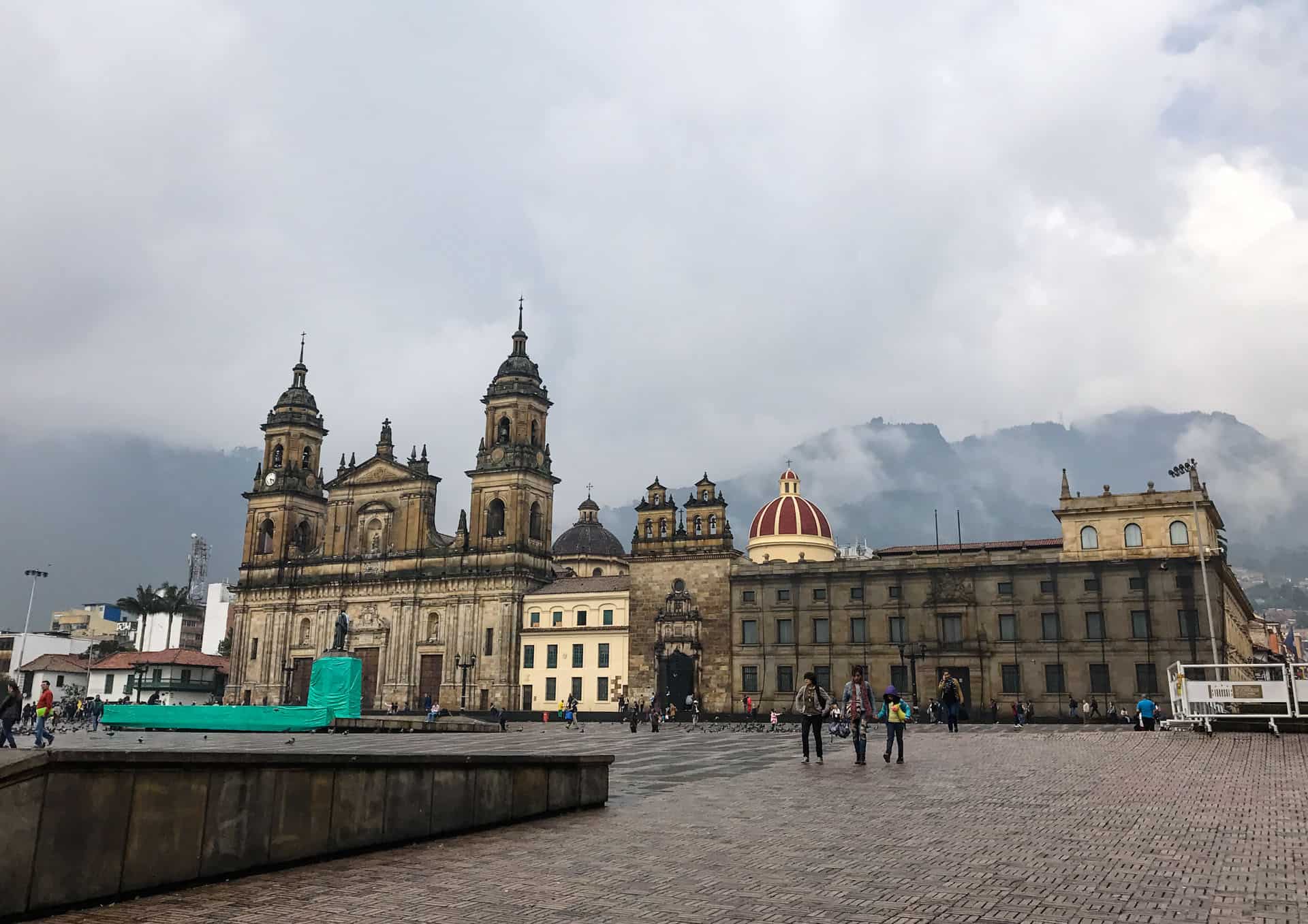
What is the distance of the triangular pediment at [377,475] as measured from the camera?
7981cm

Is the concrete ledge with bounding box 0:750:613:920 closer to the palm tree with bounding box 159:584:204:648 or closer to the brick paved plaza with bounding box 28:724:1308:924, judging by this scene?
the brick paved plaza with bounding box 28:724:1308:924

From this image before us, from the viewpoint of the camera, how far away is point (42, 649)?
10412 centimetres

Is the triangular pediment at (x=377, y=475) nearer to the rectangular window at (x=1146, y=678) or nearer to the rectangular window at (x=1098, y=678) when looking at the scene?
the rectangular window at (x=1098, y=678)

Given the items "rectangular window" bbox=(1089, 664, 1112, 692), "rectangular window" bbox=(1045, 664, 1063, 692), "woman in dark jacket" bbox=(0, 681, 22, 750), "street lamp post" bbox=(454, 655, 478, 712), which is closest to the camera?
"woman in dark jacket" bbox=(0, 681, 22, 750)

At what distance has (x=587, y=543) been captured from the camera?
91.4 metres

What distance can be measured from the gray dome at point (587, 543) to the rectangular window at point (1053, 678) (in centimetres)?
4169

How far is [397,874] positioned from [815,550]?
66379 mm

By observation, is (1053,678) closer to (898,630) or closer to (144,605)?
(898,630)

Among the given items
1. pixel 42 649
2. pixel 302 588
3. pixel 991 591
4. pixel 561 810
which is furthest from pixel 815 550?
pixel 42 649

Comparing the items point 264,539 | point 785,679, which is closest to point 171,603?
point 264,539

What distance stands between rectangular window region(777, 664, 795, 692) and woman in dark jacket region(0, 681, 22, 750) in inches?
1907

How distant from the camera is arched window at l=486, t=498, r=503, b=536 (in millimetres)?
A: 76500

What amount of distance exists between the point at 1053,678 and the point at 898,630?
868cm

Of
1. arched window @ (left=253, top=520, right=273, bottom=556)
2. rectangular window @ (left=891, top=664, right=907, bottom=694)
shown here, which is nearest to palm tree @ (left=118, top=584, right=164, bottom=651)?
arched window @ (left=253, top=520, right=273, bottom=556)
